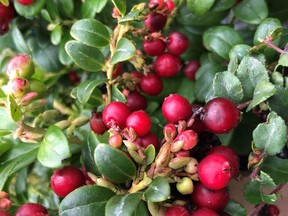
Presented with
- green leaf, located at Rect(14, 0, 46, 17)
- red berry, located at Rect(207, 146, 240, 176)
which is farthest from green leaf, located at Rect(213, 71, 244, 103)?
green leaf, located at Rect(14, 0, 46, 17)

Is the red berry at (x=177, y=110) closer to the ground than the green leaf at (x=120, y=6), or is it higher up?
closer to the ground

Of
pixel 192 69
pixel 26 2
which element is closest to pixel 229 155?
pixel 192 69

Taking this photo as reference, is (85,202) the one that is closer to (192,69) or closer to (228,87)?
(228,87)

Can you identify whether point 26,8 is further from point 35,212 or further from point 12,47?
point 35,212

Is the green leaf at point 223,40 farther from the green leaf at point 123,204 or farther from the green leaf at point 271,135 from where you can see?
the green leaf at point 123,204

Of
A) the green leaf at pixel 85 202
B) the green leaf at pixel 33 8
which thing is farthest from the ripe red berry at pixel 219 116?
the green leaf at pixel 33 8

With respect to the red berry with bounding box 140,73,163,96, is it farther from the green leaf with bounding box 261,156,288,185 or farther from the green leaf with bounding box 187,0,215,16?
the green leaf with bounding box 261,156,288,185
